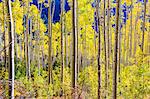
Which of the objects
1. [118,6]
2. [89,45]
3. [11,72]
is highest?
[118,6]

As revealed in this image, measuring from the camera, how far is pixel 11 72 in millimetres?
7746

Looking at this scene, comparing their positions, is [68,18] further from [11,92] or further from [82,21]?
[11,92]

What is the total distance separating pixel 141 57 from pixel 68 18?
1880cm

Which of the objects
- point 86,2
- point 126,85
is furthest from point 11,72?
point 86,2

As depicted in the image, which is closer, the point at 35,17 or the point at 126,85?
the point at 126,85

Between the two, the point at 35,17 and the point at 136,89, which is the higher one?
the point at 35,17

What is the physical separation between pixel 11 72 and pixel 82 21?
2508cm

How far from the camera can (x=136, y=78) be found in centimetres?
1363

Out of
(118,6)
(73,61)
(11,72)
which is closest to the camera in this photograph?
(11,72)

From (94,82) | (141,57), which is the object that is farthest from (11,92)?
(94,82)

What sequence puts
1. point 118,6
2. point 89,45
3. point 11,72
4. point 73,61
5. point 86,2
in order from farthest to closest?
point 89,45 < point 86,2 < point 73,61 < point 118,6 < point 11,72

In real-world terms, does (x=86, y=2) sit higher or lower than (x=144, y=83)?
higher

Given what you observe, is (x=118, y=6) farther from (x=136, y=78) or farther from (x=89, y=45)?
(x=89, y=45)

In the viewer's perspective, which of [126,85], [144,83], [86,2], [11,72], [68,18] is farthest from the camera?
[68,18]
